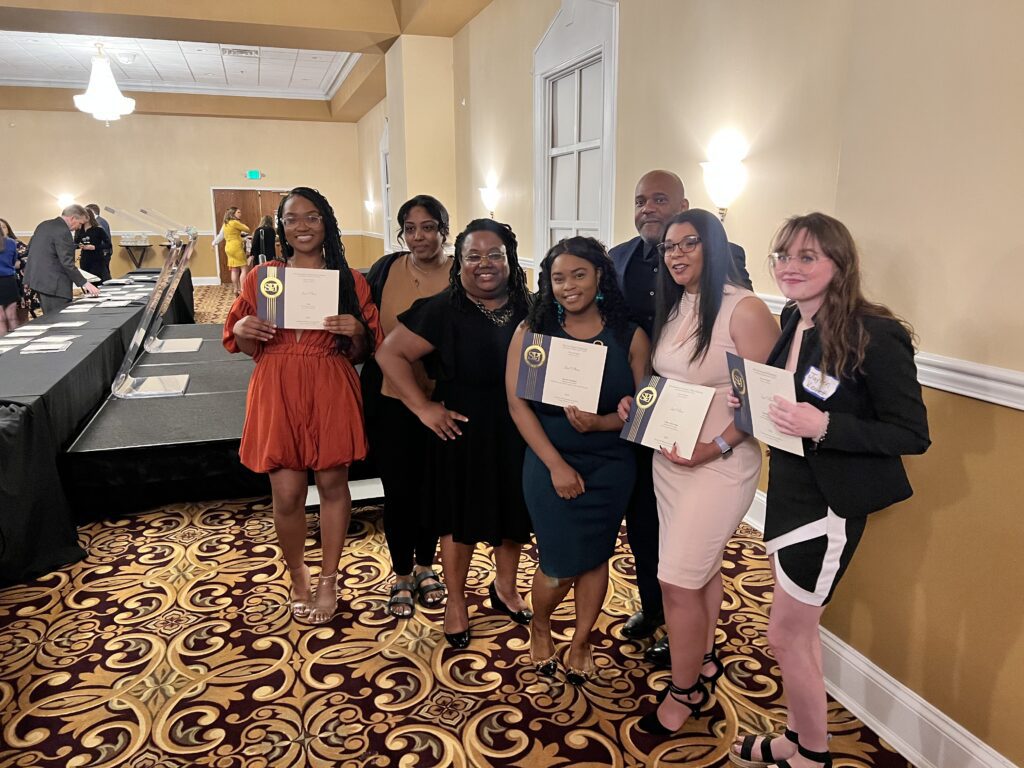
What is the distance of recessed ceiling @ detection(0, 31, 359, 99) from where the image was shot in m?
9.73

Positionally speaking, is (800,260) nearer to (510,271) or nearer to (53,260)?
(510,271)

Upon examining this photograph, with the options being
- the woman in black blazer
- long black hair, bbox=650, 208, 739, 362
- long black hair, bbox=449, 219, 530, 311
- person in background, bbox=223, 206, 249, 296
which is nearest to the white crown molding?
the woman in black blazer

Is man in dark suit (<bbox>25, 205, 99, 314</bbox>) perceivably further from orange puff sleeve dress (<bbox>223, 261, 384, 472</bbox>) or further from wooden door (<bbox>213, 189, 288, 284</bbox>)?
wooden door (<bbox>213, 189, 288, 284</bbox>)

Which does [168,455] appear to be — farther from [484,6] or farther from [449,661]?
[484,6]

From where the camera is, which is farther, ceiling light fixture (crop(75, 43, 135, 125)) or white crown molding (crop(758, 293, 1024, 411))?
ceiling light fixture (crop(75, 43, 135, 125))

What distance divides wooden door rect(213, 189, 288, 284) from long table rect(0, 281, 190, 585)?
37.6ft

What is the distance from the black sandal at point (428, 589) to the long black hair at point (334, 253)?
98cm

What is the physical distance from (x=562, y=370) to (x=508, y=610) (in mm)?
1174

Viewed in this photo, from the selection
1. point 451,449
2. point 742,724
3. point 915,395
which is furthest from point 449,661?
point 915,395

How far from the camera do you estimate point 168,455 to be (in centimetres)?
346

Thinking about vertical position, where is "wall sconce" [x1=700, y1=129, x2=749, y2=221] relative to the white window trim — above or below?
below

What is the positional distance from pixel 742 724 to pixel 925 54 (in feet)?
6.02

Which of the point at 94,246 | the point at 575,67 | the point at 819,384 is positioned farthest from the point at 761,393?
the point at 94,246

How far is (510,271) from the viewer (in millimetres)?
2152
